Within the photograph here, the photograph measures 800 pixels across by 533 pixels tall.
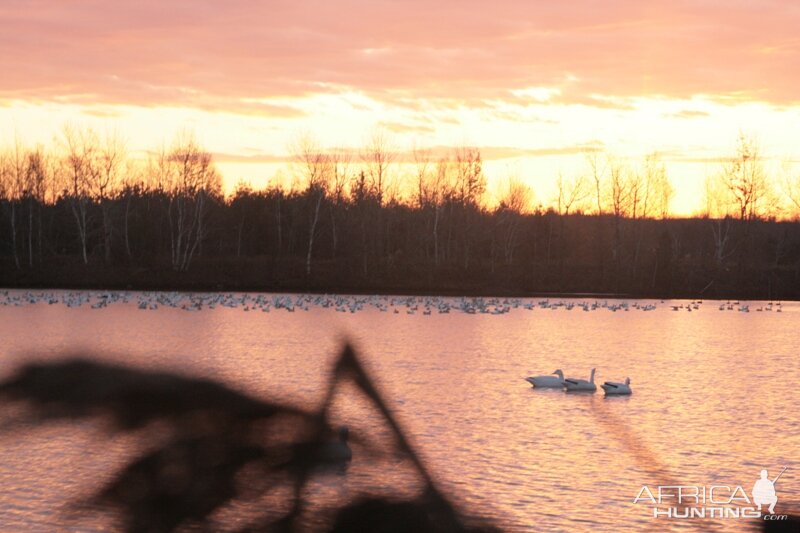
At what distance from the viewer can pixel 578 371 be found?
144 ft

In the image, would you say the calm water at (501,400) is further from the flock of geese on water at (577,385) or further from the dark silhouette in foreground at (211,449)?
the flock of geese on water at (577,385)

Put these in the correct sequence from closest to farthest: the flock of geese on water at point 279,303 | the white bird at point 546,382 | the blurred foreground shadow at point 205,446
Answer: the blurred foreground shadow at point 205,446 < the white bird at point 546,382 < the flock of geese on water at point 279,303

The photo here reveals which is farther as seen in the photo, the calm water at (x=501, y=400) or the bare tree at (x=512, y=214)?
the bare tree at (x=512, y=214)

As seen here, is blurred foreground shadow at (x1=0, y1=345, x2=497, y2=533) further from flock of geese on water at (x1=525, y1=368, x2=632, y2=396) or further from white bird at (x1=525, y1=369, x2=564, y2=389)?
white bird at (x1=525, y1=369, x2=564, y2=389)

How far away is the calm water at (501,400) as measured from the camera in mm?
2650

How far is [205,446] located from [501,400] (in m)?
30.9

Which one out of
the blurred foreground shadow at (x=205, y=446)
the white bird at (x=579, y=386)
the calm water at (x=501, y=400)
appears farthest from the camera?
the white bird at (x=579, y=386)

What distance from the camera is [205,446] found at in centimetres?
205

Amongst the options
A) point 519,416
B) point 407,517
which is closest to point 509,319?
point 519,416

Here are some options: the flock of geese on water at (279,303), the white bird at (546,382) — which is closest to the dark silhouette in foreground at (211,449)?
the white bird at (546,382)

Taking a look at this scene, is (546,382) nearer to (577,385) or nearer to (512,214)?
(577,385)

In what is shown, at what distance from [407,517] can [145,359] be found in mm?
602

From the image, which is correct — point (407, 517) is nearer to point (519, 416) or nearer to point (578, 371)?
point (519, 416)

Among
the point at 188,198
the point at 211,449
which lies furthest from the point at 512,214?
the point at 211,449
